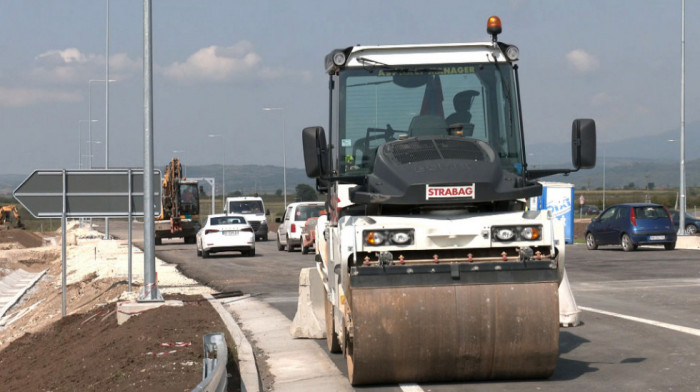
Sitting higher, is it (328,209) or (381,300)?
(328,209)

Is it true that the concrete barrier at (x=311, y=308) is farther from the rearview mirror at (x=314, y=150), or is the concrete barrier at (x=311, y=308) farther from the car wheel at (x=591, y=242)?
the car wheel at (x=591, y=242)

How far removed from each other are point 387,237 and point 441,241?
455mm

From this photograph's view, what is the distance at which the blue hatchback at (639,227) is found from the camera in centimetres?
3338

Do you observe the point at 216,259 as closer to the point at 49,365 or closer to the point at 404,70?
the point at 49,365

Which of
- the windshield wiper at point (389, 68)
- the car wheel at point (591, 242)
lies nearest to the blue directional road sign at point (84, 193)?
the windshield wiper at point (389, 68)

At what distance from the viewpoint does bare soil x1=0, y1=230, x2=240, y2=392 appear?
1027cm

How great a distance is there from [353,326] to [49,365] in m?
6.70

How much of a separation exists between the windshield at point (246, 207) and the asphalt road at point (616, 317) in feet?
66.3

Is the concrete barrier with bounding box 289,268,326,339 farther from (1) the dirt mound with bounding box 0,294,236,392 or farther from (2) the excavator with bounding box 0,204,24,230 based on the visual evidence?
(2) the excavator with bounding box 0,204,24,230

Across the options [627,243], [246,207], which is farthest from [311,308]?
[246,207]

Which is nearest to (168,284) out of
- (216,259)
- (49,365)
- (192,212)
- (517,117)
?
(49,365)

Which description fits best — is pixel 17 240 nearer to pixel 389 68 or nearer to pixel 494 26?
pixel 389 68

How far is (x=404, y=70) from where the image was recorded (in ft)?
33.7

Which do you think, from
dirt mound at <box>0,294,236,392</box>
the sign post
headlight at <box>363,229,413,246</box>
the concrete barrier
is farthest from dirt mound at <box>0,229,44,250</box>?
headlight at <box>363,229,413,246</box>
